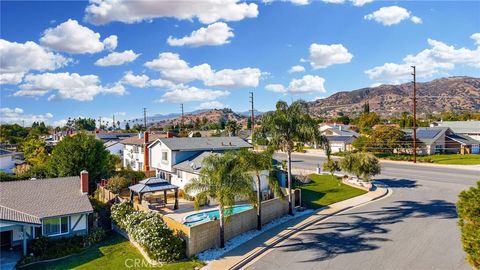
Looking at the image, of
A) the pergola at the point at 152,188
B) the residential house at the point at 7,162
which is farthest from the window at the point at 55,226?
the residential house at the point at 7,162

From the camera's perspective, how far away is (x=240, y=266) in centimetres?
1881

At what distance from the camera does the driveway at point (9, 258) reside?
20.5 metres

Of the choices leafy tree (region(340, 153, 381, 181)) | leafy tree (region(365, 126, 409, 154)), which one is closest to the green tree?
leafy tree (region(340, 153, 381, 181))

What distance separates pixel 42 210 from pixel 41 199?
1.80 metres

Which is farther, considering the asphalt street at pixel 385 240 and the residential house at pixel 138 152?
the residential house at pixel 138 152

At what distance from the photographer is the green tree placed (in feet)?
119

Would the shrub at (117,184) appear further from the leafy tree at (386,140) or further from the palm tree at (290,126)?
the leafy tree at (386,140)

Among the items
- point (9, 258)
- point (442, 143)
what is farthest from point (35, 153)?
point (442, 143)

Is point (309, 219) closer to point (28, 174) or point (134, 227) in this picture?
point (134, 227)

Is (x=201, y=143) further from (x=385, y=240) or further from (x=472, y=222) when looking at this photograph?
(x=472, y=222)

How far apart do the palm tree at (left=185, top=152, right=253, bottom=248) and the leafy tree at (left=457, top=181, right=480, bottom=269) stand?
11.6 meters

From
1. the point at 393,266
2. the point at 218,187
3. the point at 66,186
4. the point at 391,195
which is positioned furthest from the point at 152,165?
the point at 393,266

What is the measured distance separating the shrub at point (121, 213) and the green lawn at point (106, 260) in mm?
1676

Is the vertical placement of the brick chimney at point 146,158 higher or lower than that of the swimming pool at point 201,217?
higher
